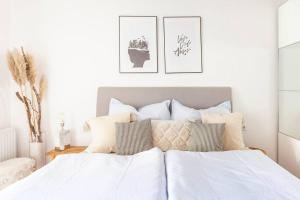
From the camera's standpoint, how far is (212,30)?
125 inches

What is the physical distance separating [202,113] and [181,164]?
1.01m

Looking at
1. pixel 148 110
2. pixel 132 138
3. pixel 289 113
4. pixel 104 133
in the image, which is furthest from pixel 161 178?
pixel 289 113

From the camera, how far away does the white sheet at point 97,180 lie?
4.87 feet

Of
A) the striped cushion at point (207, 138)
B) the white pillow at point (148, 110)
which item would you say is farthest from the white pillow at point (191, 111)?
the striped cushion at point (207, 138)

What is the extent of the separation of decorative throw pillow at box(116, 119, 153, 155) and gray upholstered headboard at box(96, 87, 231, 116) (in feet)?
1.92

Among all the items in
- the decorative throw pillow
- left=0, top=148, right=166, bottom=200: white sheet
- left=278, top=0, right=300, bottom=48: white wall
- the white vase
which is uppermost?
left=278, top=0, right=300, bottom=48: white wall

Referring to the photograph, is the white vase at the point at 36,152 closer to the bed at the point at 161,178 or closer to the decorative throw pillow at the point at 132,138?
the bed at the point at 161,178

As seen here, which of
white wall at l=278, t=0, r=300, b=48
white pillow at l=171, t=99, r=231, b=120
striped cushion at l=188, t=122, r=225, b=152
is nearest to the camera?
striped cushion at l=188, t=122, r=225, b=152

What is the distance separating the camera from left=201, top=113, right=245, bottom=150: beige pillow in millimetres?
2613

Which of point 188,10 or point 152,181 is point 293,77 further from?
point 152,181

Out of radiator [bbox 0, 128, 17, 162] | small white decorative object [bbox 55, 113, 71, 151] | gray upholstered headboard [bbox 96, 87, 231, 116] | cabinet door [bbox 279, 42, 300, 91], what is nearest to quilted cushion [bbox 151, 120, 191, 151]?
gray upholstered headboard [bbox 96, 87, 231, 116]

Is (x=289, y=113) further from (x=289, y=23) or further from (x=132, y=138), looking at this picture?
(x=132, y=138)

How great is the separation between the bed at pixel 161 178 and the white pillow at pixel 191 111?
2.18ft

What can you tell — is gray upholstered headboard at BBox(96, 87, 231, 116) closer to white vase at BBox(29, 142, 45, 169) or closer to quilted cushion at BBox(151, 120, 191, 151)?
quilted cushion at BBox(151, 120, 191, 151)
